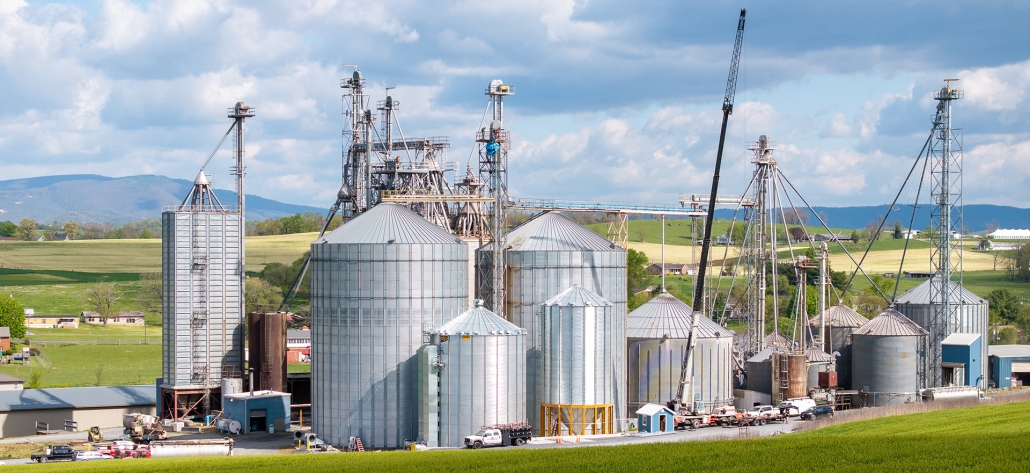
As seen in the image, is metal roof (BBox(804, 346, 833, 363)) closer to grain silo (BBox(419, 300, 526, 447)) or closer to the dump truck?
grain silo (BBox(419, 300, 526, 447))

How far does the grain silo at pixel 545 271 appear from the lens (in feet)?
313

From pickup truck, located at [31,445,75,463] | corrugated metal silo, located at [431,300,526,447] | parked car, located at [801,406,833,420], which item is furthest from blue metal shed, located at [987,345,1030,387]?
pickup truck, located at [31,445,75,463]

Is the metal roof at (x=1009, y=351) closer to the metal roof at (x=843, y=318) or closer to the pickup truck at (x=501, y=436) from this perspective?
the metal roof at (x=843, y=318)

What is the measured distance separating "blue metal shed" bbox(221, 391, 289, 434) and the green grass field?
125 ft

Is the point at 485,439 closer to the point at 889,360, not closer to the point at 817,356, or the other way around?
the point at 817,356

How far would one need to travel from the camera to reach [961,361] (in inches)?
4614

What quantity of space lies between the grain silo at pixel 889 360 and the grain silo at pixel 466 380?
41322 mm

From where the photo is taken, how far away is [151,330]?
197m

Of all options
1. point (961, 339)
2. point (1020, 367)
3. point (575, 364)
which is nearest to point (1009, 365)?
point (1020, 367)

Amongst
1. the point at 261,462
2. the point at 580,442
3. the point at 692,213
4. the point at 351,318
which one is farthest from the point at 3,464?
the point at 692,213

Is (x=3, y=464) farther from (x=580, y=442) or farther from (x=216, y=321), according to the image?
(x=580, y=442)

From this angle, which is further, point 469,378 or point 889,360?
point 889,360

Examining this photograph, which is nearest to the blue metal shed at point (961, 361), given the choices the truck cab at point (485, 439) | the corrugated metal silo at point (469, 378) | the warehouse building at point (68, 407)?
the corrugated metal silo at point (469, 378)

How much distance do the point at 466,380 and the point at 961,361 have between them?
54379mm
